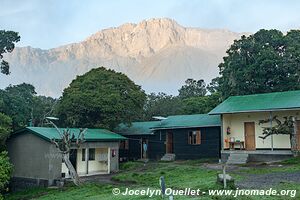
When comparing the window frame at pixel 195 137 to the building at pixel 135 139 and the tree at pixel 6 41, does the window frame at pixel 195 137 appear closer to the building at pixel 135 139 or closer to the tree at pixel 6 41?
the building at pixel 135 139

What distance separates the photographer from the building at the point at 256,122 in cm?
1928

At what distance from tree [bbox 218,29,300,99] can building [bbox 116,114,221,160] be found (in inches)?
166

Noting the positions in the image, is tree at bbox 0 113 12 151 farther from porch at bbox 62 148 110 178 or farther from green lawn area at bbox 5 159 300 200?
porch at bbox 62 148 110 178

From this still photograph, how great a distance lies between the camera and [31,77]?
160125 millimetres

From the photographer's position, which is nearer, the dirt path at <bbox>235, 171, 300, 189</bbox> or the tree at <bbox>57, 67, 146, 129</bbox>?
the dirt path at <bbox>235, 171, 300, 189</bbox>

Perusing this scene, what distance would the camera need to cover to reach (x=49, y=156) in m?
17.9

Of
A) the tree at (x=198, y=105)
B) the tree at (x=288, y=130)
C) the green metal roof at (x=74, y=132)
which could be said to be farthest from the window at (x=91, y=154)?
the tree at (x=198, y=105)

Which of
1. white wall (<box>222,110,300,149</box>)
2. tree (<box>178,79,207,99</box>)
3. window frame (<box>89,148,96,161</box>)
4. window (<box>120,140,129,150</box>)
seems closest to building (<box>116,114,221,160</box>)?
window (<box>120,140,129,150</box>)

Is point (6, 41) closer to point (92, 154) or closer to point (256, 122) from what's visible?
point (92, 154)

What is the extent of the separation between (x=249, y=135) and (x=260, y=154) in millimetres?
1829

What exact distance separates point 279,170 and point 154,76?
115 metres

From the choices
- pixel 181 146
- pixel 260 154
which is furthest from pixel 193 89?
pixel 260 154

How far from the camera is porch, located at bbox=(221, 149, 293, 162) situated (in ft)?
62.3

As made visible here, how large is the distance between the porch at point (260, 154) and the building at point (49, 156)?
22.9ft
